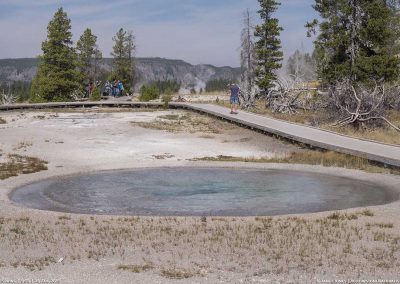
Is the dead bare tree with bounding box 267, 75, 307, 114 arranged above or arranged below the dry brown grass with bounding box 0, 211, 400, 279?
above

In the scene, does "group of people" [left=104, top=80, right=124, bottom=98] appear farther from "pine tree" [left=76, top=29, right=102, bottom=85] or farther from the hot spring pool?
the hot spring pool

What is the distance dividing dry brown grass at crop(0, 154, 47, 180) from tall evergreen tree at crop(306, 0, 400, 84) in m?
20.4

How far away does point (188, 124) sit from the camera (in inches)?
1328

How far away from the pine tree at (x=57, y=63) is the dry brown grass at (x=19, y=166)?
3737 cm

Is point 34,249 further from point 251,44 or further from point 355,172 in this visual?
point 251,44

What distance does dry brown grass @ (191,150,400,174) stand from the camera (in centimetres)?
1805

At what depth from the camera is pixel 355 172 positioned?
678 inches

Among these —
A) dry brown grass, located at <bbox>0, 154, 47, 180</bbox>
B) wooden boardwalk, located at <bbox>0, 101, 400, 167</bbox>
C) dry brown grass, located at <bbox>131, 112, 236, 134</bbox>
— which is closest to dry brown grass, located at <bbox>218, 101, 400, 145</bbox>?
wooden boardwalk, located at <bbox>0, 101, 400, 167</bbox>

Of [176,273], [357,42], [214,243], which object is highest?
[357,42]

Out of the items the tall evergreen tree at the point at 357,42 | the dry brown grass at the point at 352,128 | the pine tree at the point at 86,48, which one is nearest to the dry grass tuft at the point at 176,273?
the dry brown grass at the point at 352,128

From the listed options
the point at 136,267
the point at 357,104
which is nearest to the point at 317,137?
the point at 357,104

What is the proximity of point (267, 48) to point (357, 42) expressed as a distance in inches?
720

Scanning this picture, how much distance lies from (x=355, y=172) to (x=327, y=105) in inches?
587

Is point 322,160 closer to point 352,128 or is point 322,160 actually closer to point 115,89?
point 352,128
